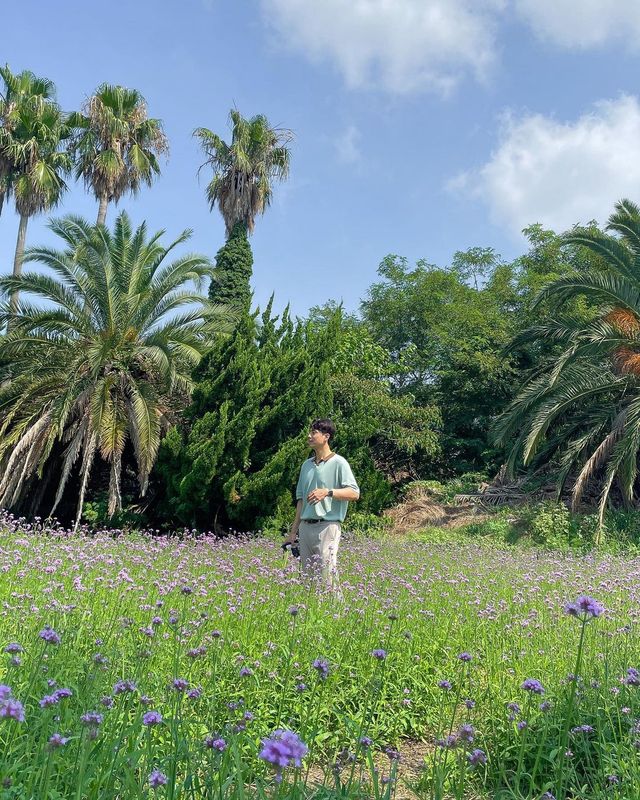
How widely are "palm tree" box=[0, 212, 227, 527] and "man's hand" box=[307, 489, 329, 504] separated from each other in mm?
8436

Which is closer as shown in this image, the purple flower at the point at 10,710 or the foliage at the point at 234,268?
the purple flower at the point at 10,710

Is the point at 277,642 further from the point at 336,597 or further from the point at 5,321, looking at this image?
the point at 5,321

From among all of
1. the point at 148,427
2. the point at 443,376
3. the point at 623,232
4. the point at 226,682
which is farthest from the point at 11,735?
the point at 443,376

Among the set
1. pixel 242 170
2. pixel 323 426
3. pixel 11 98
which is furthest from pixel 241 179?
pixel 323 426

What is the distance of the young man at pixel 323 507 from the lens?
5223mm

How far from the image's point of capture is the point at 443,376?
2017 cm

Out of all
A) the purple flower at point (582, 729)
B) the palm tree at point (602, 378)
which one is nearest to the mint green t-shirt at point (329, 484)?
the purple flower at point (582, 729)

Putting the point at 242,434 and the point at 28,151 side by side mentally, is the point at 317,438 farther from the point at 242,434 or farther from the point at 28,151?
the point at 28,151

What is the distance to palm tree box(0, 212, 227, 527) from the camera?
13039 mm

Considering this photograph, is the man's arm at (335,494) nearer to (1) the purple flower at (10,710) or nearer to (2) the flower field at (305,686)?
(2) the flower field at (305,686)

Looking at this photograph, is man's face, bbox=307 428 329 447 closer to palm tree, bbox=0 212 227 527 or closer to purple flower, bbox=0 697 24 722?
purple flower, bbox=0 697 24 722

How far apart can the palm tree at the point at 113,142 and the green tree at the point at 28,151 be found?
0.61 meters

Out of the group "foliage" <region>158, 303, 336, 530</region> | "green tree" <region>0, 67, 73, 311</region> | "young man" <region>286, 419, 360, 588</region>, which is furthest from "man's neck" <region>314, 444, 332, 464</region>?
"green tree" <region>0, 67, 73, 311</region>

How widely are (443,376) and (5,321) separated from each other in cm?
1181
